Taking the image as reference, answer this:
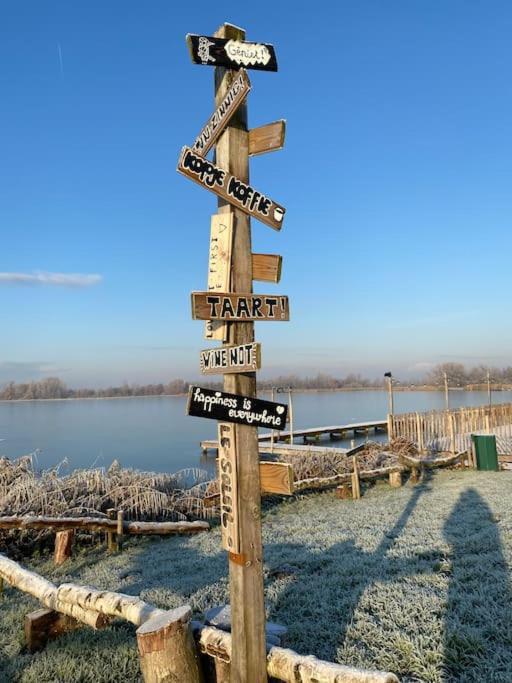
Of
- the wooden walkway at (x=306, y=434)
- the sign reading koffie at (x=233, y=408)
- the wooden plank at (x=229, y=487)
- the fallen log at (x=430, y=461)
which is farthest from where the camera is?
the wooden walkway at (x=306, y=434)

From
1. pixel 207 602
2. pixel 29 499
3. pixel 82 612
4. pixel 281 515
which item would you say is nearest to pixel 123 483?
pixel 29 499

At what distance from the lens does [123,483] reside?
13203 mm

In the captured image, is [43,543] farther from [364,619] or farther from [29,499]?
[364,619]

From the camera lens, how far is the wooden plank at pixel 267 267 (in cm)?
359

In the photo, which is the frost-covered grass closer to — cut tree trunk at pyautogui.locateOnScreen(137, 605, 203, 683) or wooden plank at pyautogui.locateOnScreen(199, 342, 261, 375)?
cut tree trunk at pyautogui.locateOnScreen(137, 605, 203, 683)

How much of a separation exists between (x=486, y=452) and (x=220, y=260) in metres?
15.4

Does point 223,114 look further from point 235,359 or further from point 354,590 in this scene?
point 354,590

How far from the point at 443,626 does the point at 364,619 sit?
2.40 feet

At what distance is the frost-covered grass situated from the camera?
13.7 ft

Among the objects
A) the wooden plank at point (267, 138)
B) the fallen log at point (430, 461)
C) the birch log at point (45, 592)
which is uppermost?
the wooden plank at point (267, 138)

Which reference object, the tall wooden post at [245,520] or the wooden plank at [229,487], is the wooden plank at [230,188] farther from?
the wooden plank at [229,487]

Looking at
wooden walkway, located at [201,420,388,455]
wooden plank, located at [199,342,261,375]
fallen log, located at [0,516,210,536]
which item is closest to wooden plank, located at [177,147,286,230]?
wooden plank, located at [199,342,261,375]

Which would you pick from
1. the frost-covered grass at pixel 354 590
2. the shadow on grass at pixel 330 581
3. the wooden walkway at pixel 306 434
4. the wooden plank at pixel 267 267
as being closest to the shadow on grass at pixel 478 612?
the frost-covered grass at pixel 354 590

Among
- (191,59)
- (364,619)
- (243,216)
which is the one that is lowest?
(364,619)
